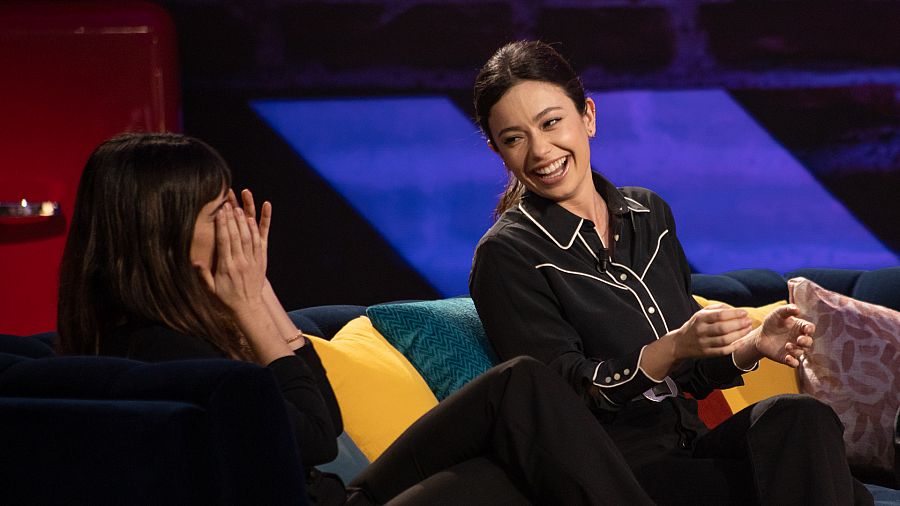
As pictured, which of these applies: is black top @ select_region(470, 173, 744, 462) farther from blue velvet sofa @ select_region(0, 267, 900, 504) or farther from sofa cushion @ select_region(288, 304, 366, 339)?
blue velvet sofa @ select_region(0, 267, 900, 504)

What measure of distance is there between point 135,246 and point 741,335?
3.02ft

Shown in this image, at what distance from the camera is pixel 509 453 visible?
1604 millimetres

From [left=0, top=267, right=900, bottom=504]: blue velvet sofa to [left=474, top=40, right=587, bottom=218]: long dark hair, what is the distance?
0.98 meters

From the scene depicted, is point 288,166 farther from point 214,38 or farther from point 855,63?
point 855,63

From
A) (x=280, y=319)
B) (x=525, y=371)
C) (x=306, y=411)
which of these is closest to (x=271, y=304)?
(x=280, y=319)

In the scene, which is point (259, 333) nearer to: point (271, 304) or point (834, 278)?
point (271, 304)

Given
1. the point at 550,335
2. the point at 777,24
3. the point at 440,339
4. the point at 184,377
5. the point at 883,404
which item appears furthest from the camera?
A: the point at 777,24

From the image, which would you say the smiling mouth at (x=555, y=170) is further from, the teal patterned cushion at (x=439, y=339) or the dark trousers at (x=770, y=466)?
the dark trousers at (x=770, y=466)

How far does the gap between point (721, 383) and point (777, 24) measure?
6.15ft

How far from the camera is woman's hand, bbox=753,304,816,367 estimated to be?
5.77ft

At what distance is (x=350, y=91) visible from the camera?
324cm

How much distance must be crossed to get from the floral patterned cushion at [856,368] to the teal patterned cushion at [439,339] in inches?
32.6

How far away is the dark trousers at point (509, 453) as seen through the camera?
1549mm

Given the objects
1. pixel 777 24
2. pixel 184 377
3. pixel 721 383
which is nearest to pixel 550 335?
pixel 721 383
